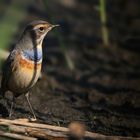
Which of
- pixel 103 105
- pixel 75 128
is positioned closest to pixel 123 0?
pixel 103 105

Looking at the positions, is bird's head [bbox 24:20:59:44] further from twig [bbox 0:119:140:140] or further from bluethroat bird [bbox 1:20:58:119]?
twig [bbox 0:119:140:140]

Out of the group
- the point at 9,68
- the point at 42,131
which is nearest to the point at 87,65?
the point at 9,68

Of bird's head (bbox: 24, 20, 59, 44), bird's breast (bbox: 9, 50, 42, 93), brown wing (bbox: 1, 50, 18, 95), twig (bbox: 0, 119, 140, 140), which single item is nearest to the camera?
twig (bbox: 0, 119, 140, 140)

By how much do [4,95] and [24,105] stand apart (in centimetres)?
31

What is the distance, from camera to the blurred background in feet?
22.6

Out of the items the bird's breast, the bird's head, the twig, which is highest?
the bird's head

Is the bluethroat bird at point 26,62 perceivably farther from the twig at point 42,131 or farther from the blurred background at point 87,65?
the twig at point 42,131

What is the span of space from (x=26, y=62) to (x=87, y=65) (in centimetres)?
375

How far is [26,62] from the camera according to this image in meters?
6.55

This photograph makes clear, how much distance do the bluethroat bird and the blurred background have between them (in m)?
0.28

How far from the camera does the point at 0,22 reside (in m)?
4.01

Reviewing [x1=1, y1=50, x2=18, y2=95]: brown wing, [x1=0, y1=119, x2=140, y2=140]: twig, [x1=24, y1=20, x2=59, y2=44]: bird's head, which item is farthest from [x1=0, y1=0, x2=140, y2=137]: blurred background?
[x1=0, y1=119, x2=140, y2=140]: twig

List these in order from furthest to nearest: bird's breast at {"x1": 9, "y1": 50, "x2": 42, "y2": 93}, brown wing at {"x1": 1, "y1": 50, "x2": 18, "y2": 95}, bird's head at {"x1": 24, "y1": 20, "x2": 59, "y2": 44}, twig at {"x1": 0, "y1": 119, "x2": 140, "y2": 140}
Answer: bird's head at {"x1": 24, "y1": 20, "x2": 59, "y2": 44}, brown wing at {"x1": 1, "y1": 50, "x2": 18, "y2": 95}, bird's breast at {"x1": 9, "y1": 50, "x2": 42, "y2": 93}, twig at {"x1": 0, "y1": 119, "x2": 140, "y2": 140}

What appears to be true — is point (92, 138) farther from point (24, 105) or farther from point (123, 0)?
point (123, 0)
